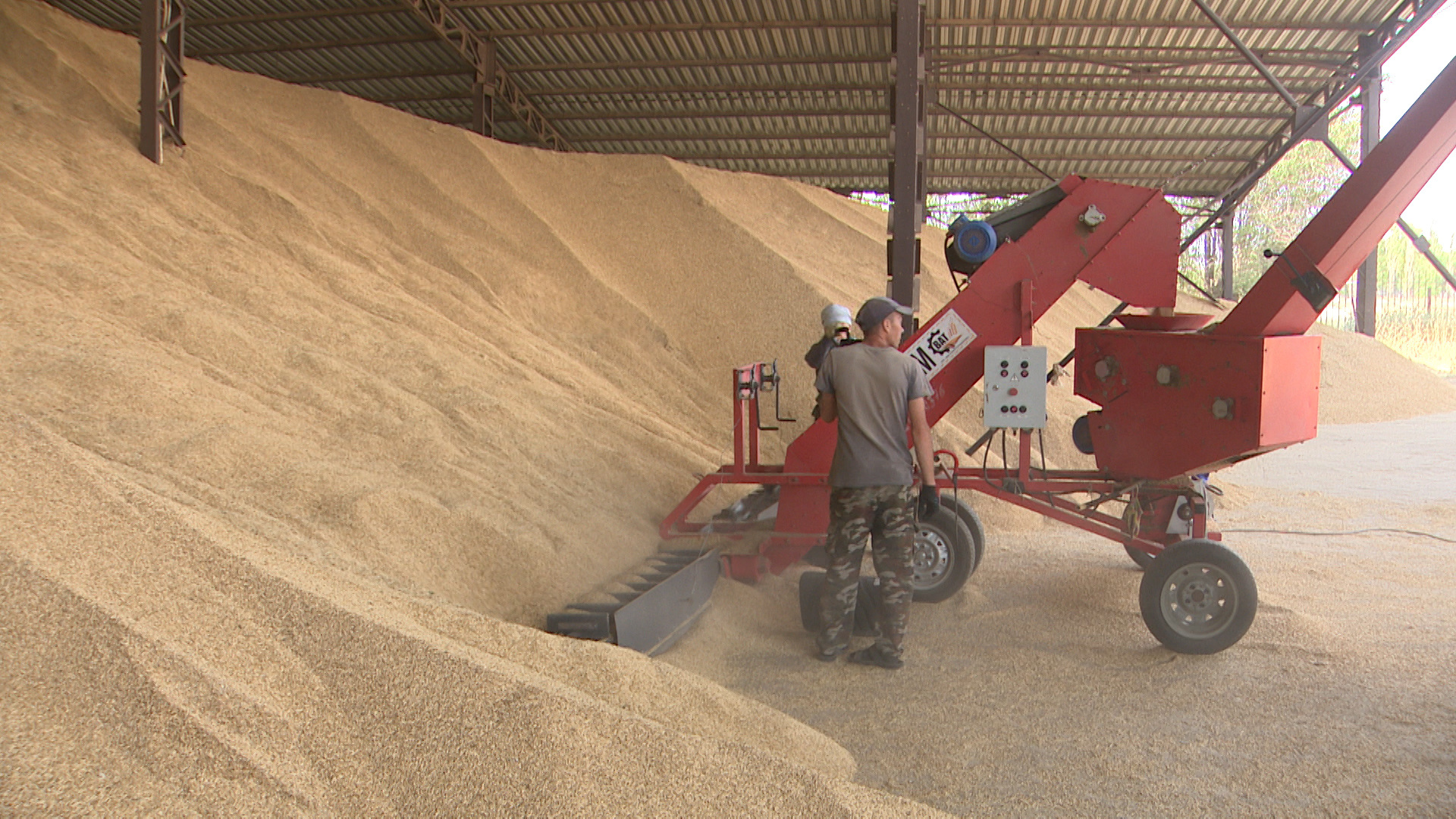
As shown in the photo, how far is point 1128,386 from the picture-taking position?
5180 mm

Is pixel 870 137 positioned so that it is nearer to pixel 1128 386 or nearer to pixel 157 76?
pixel 157 76

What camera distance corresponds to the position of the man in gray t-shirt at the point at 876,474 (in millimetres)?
4574

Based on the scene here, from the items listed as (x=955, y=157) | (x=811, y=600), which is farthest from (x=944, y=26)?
(x=811, y=600)

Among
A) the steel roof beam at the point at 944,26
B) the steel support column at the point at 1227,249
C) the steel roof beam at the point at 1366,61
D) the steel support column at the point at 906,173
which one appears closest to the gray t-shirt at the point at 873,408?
the steel support column at the point at 906,173

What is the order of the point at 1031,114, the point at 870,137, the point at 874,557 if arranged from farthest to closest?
1. the point at 870,137
2. the point at 1031,114
3. the point at 874,557

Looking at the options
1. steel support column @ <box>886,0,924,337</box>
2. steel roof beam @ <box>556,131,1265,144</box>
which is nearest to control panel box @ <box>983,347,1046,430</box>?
steel support column @ <box>886,0,924,337</box>

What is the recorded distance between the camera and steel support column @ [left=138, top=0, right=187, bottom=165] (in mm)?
7352

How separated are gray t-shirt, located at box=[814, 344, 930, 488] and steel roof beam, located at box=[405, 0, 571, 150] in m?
9.92

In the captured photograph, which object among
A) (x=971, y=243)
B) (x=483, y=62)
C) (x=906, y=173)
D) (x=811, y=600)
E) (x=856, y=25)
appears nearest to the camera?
(x=811, y=600)

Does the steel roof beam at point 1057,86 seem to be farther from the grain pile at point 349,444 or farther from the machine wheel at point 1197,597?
the machine wheel at point 1197,597

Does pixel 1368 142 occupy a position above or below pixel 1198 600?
above

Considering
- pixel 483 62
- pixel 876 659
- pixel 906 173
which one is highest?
pixel 483 62

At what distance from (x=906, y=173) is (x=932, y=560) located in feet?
11.0

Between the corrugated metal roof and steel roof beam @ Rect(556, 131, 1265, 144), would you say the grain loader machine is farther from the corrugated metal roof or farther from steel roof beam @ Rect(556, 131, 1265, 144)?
steel roof beam @ Rect(556, 131, 1265, 144)
